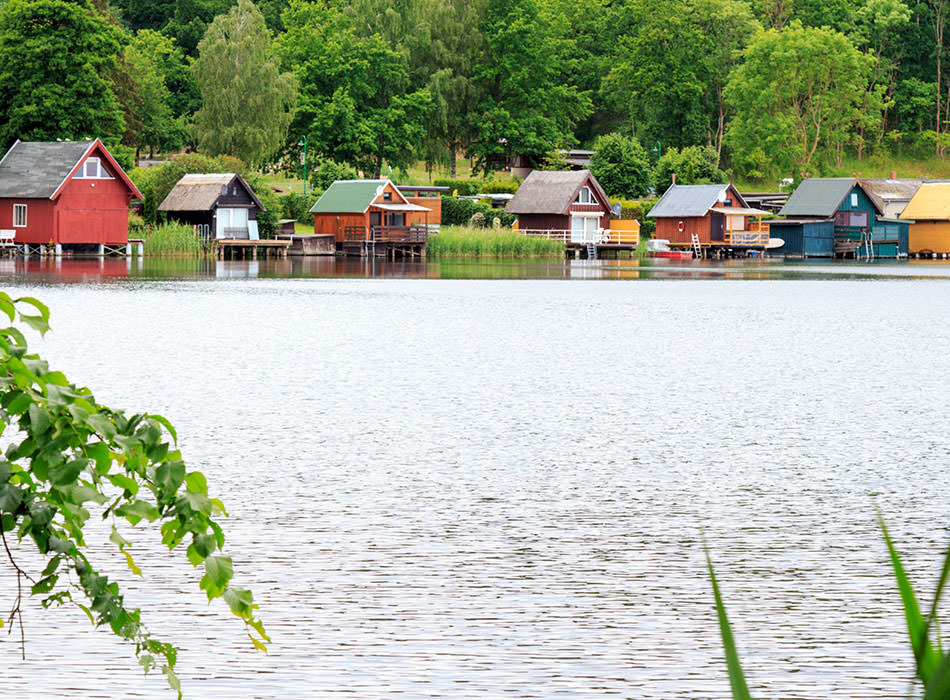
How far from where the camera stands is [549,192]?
321 feet

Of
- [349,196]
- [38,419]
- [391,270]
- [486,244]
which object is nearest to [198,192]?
[349,196]

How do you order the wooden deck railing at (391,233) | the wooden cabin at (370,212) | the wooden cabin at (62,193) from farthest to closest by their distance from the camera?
the wooden deck railing at (391,233), the wooden cabin at (370,212), the wooden cabin at (62,193)

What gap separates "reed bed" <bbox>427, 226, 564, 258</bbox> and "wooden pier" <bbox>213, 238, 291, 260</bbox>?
9740 mm

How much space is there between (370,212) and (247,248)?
26.7 ft

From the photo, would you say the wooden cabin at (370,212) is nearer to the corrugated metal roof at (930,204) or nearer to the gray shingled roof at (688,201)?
the gray shingled roof at (688,201)

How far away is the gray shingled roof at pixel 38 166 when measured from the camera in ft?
249

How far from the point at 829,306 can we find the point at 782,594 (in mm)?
39811

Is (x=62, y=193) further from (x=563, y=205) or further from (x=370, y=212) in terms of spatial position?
(x=563, y=205)

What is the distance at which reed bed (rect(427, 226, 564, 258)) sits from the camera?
93.6 metres

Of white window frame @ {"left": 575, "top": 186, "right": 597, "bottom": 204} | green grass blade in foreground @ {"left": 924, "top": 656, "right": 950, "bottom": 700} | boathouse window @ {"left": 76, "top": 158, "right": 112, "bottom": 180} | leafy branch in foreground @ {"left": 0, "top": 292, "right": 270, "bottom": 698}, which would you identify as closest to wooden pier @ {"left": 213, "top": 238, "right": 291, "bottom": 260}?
boathouse window @ {"left": 76, "top": 158, "right": 112, "bottom": 180}

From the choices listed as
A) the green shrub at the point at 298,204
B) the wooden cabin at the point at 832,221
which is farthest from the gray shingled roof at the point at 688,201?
the green shrub at the point at 298,204

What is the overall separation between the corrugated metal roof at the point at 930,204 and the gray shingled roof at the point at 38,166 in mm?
65182

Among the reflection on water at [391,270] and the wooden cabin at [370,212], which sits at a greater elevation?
the wooden cabin at [370,212]

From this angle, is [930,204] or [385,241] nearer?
[385,241]
